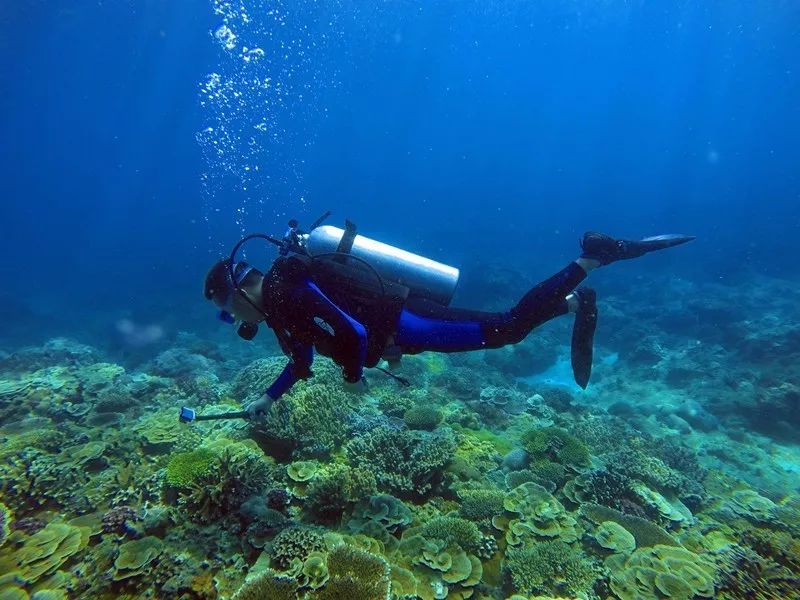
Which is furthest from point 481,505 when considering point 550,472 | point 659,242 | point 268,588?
point 659,242

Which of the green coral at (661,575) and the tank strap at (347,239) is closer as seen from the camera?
the green coral at (661,575)

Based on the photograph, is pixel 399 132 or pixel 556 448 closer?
pixel 556 448

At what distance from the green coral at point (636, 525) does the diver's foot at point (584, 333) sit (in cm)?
168

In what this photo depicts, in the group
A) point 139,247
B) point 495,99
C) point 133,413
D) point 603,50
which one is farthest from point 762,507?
point 495,99

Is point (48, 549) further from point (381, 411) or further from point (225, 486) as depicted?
point (381, 411)

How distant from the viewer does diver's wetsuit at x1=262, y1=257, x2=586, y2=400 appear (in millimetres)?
3898

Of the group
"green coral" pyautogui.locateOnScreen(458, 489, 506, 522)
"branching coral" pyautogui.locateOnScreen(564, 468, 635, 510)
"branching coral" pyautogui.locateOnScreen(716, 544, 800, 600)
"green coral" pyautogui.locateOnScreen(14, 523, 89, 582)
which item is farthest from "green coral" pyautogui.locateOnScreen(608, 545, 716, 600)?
"green coral" pyautogui.locateOnScreen(14, 523, 89, 582)

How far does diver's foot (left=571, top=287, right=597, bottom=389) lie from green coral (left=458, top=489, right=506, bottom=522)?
2.14 metres

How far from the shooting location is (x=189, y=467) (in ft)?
16.3

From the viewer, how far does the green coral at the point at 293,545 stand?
3.71 m

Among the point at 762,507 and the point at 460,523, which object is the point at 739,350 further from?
the point at 460,523

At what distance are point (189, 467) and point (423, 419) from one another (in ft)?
13.6

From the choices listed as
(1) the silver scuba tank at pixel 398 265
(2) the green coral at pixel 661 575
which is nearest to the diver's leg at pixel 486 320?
(1) the silver scuba tank at pixel 398 265

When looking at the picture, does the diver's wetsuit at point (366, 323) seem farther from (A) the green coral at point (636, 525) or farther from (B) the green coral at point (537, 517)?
(A) the green coral at point (636, 525)
